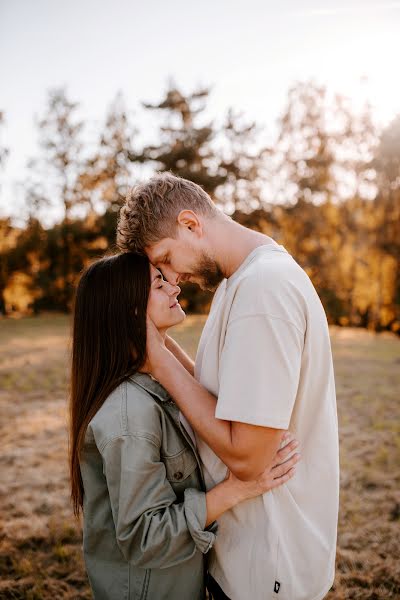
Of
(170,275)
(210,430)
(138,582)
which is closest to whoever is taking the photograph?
(210,430)

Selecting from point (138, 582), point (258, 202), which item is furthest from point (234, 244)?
point (258, 202)

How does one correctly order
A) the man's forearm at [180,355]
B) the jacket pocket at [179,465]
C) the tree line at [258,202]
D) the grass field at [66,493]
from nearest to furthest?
the jacket pocket at [179,465] → the man's forearm at [180,355] → the grass field at [66,493] → the tree line at [258,202]

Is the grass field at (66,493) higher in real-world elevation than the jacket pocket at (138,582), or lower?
lower

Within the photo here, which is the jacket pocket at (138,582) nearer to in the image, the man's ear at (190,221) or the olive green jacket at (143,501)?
the olive green jacket at (143,501)

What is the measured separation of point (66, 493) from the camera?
5.04 metres

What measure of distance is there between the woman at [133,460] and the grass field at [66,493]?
736mm

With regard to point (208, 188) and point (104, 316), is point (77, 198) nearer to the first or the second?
point (208, 188)

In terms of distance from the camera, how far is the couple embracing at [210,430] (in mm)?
1532

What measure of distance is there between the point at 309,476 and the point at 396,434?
5.90 meters

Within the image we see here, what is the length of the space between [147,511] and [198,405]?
0.42 meters

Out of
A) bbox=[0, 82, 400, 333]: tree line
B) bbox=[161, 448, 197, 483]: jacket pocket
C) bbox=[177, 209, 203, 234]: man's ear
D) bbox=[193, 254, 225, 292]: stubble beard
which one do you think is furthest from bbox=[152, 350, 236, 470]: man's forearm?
bbox=[0, 82, 400, 333]: tree line

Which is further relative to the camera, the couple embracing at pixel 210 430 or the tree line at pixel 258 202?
the tree line at pixel 258 202

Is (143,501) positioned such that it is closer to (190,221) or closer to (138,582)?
(138,582)

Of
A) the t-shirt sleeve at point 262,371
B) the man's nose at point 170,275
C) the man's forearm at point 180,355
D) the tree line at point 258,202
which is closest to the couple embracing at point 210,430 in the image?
the t-shirt sleeve at point 262,371
